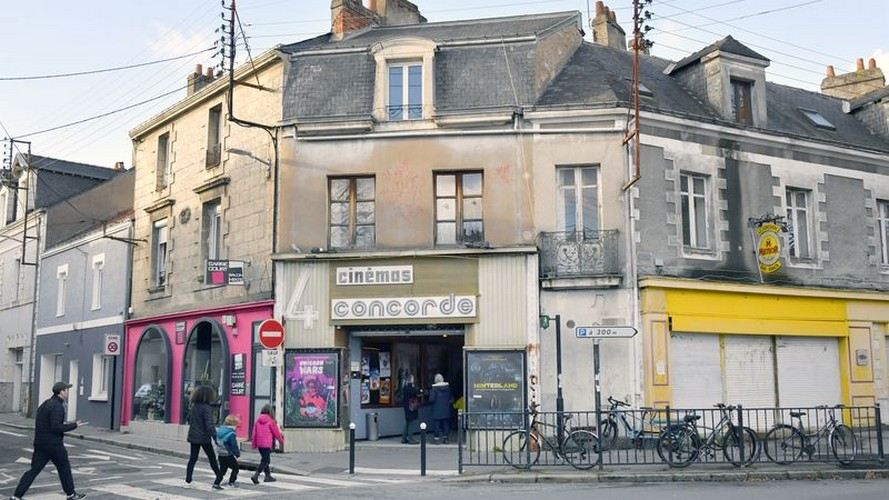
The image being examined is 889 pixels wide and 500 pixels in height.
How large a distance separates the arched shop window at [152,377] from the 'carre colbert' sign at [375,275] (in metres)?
7.30

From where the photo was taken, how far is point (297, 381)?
18469mm

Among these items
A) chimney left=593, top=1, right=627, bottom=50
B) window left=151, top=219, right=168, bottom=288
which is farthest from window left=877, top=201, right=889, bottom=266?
window left=151, top=219, right=168, bottom=288

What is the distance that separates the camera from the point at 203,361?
867 inches

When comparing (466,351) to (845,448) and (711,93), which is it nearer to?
(845,448)

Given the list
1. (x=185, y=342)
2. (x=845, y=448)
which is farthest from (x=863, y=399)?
(x=185, y=342)

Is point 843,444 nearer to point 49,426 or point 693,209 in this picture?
point 693,209

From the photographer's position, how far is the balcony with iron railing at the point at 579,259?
58.1 ft

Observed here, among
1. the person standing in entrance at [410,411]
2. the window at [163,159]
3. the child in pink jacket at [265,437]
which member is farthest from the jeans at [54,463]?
the window at [163,159]

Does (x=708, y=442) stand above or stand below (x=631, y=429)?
below

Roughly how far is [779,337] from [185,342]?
590 inches

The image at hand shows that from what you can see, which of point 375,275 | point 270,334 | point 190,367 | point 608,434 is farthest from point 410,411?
point 190,367

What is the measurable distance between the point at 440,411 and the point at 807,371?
876 centimetres

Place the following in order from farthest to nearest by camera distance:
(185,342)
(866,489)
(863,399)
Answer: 1. (185,342)
2. (863,399)
3. (866,489)

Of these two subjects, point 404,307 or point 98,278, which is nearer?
point 404,307
